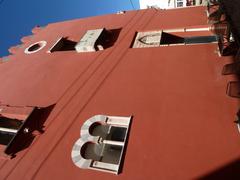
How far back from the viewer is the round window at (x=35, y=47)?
40.4 feet

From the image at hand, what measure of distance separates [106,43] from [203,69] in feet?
15.2

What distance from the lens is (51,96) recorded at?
8.80 metres

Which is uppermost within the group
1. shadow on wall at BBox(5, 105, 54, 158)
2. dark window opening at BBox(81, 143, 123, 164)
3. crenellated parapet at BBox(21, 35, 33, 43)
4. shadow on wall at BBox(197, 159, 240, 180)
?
crenellated parapet at BBox(21, 35, 33, 43)

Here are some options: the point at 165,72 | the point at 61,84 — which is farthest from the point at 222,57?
the point at 61,84

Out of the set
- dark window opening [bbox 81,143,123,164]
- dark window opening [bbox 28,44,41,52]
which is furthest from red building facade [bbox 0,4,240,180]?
dark window opening [bbox 28,44,41,52]

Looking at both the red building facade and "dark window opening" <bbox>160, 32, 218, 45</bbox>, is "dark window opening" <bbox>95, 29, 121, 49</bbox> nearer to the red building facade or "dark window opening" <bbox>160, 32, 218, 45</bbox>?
the red building facade

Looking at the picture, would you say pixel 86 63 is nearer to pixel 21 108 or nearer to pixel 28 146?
pixel 21 108

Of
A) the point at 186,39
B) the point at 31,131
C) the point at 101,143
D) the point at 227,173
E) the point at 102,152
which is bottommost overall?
the point at 227,173

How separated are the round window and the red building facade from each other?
1.27 meters

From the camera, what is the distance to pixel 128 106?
23.4 feet

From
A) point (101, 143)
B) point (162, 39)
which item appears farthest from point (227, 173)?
point (162, 39)

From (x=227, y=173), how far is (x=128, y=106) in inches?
125

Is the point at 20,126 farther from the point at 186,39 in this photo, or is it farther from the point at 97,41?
the point at 186,39

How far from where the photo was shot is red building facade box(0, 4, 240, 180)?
5.65 m
